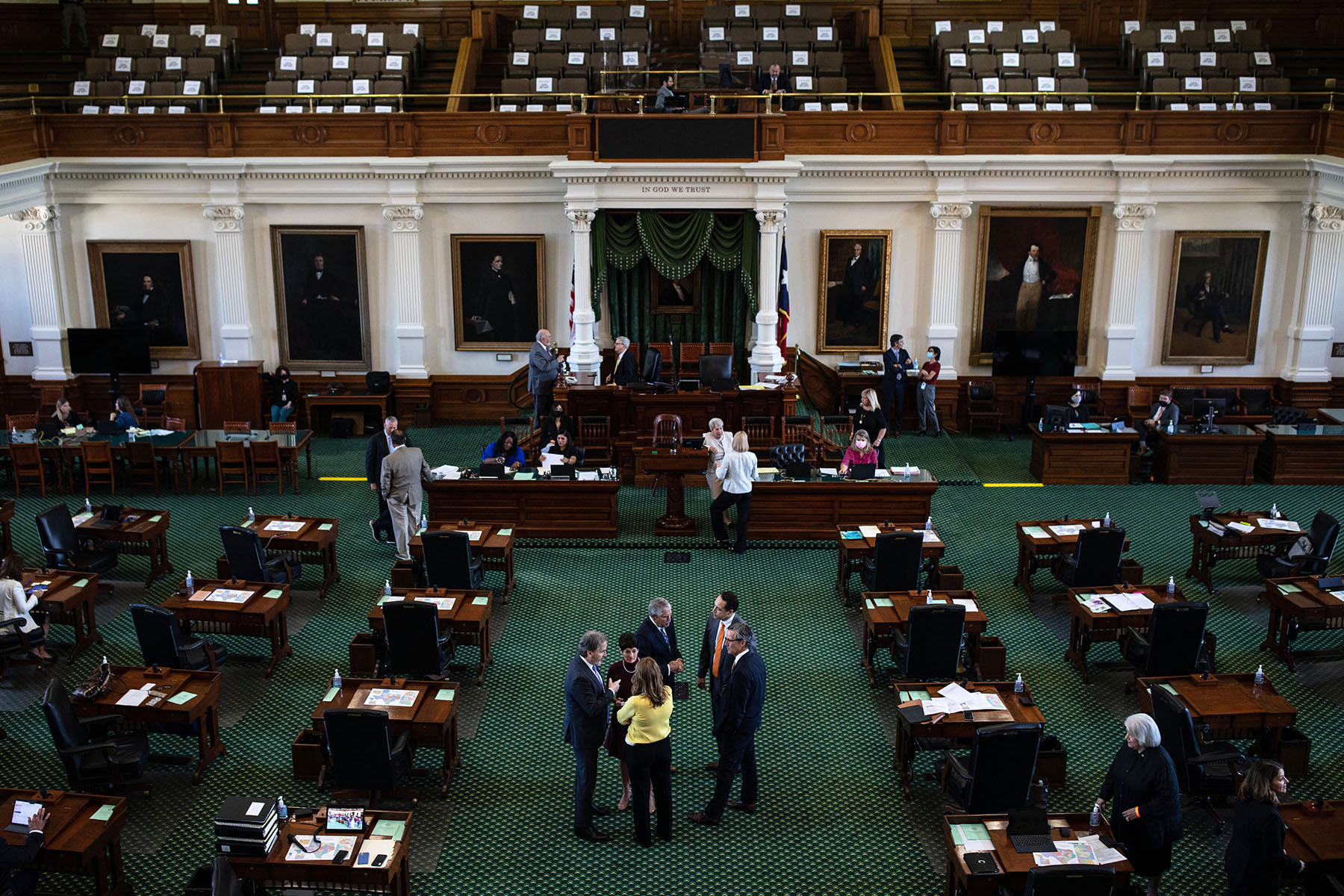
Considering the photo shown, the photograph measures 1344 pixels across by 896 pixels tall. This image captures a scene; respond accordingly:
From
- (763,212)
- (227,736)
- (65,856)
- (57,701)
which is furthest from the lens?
(763,212)

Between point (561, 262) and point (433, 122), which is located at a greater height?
point (433, 122)

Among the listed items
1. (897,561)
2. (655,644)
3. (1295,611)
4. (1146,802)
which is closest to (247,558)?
(655,644)

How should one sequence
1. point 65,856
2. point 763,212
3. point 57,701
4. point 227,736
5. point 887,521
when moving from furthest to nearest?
point 763,212 → point 887,521 → point 227,736 → point 57,701 → point 65,856

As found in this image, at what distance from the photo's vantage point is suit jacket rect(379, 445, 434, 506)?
12.2 metres

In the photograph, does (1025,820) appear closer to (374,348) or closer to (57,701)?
(57,701)

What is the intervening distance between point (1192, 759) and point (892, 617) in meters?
2.74

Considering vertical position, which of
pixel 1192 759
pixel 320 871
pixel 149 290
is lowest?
pixel 320 871

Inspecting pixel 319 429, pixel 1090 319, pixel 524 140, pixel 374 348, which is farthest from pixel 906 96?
pixel 319 429

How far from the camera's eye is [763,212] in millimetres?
16594

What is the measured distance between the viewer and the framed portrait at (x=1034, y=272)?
1770cm

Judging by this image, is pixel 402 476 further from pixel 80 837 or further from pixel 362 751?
pixel 80 837

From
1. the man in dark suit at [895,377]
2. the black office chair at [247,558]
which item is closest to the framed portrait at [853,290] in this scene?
the man in dark suit at [895,377]

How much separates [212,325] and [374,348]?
98.5 inches

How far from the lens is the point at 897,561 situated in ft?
36.4
